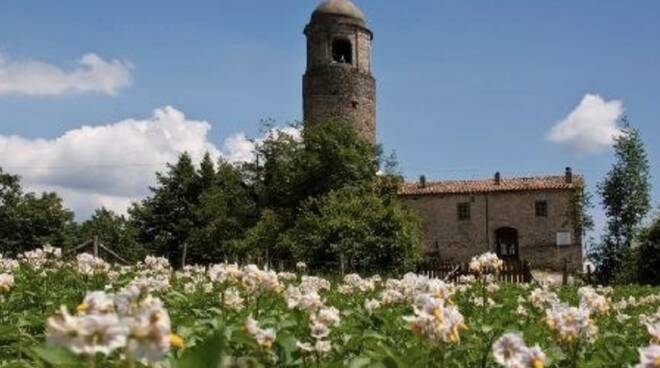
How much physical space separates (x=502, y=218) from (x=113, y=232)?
1587 inches

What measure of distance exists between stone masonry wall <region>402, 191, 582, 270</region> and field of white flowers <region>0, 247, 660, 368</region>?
43.1 metres

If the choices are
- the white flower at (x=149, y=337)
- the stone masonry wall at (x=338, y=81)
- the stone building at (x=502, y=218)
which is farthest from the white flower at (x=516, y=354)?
the stone building at (x=502, y=218)

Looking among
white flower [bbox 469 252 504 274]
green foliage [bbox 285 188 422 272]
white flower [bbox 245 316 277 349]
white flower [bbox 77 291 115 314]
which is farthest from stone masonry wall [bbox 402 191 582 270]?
white flower [bbox 77 291 115 314]

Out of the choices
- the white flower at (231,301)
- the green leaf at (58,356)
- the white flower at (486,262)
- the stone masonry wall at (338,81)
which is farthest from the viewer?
the stone masonry wall at (338,81)

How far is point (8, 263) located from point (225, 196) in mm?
37397

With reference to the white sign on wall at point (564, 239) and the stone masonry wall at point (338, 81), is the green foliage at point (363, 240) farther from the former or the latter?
the white sign on wall at point (564, 239)

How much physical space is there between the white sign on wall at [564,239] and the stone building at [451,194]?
0.06 m

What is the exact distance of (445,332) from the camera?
9.25 ft

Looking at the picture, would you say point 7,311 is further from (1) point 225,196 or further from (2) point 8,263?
(1) point 225,196

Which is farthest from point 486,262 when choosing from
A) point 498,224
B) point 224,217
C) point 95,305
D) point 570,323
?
point 498,224

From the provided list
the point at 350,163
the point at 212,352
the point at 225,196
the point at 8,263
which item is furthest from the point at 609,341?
the point at 225,196

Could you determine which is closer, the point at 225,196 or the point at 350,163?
the point at 350,163

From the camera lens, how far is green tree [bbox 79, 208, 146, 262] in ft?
193

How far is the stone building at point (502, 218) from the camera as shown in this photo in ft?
168
